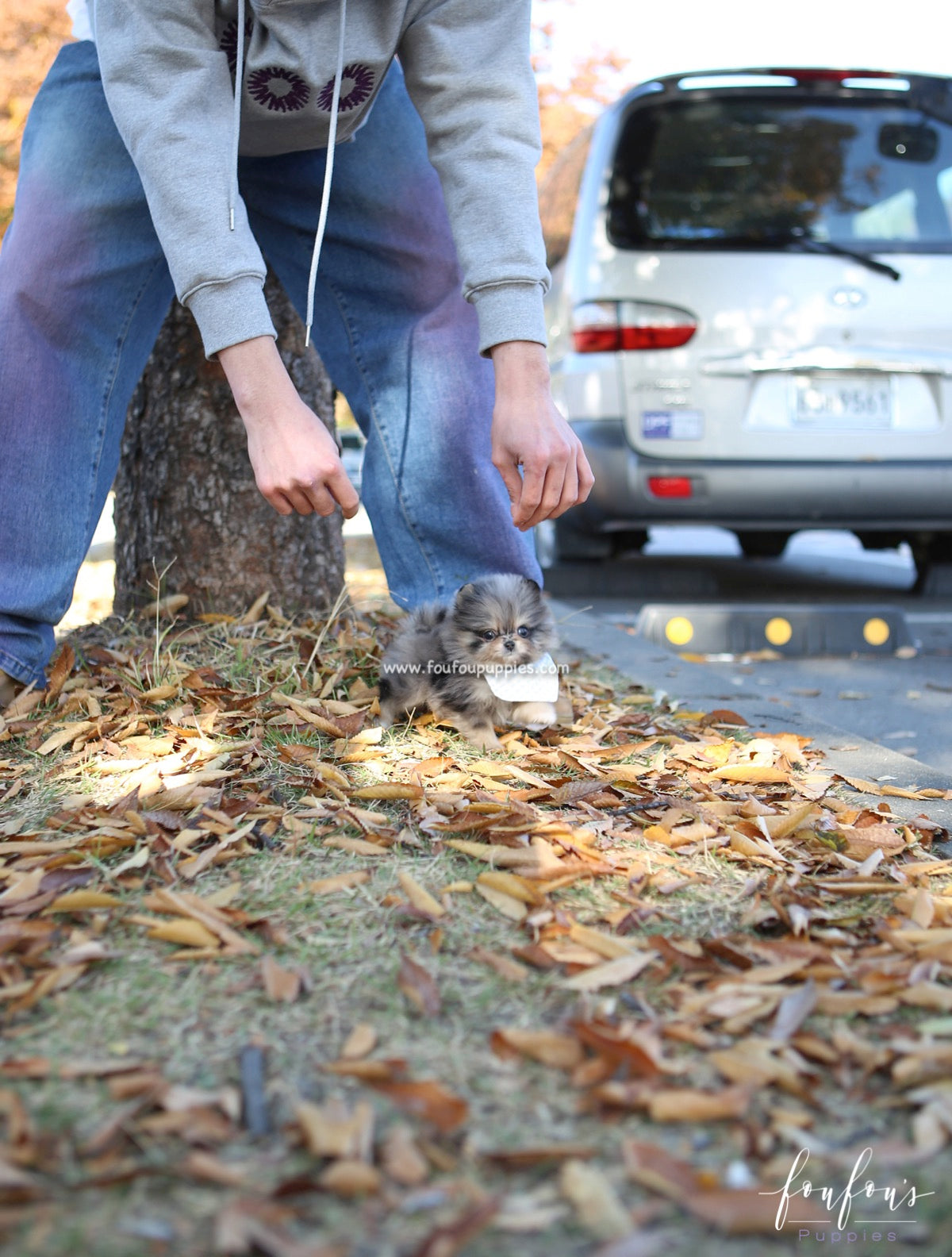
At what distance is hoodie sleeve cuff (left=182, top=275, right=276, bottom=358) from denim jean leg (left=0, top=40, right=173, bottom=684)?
55 centimetres

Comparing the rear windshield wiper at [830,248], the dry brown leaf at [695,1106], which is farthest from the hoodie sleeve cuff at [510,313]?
the rear windshield wiper at [830,248]

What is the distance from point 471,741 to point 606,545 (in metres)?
3.14

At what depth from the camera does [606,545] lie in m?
5.55

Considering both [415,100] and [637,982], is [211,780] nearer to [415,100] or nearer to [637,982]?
[637,982]

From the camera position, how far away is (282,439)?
216cm

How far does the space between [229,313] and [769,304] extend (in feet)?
10.3

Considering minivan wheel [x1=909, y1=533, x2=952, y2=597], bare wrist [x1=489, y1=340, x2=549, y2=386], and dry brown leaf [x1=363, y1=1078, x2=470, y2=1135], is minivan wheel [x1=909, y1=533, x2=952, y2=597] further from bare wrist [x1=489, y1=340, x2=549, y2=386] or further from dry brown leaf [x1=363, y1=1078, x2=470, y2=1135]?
dry brown leaf [x1=363, y1=1078, x2=470, y2=1135]

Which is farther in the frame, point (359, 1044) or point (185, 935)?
point (185, 935)

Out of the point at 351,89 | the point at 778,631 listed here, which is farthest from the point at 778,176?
the point at 351,89

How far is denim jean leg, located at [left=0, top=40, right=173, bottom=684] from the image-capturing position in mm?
2529

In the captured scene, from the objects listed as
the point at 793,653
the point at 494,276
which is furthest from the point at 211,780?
the point at 793,653

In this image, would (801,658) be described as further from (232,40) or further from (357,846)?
(232,40)

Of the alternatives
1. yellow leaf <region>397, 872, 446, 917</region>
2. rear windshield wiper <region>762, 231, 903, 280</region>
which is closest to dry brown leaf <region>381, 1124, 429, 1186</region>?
yellow leaf <region>397, 872, 446, 917</region>

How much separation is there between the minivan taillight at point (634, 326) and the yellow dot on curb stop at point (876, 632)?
1487 millimetres
